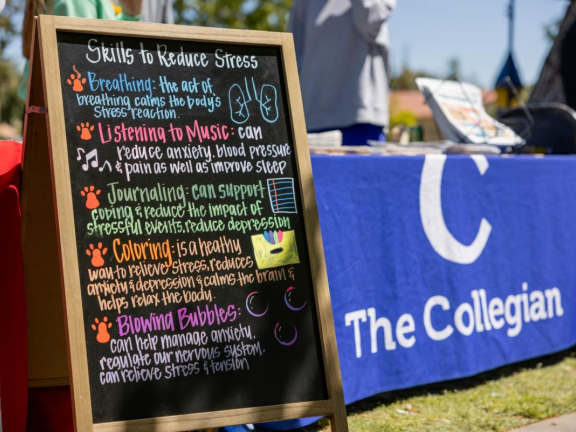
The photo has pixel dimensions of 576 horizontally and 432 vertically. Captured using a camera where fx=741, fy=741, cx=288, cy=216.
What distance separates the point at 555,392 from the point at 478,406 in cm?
53

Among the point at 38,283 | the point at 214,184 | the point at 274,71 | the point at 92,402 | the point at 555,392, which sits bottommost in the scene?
the point at 555,392

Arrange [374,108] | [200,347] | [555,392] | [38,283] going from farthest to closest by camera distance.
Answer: [374,108] < [555,392] < [38,283] < [200,347]

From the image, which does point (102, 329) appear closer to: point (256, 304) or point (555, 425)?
point (256, 304)

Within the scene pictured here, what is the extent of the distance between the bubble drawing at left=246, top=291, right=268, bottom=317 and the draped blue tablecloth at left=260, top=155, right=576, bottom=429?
35.6 inches

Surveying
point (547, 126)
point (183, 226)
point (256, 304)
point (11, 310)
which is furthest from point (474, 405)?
point (547, 126)

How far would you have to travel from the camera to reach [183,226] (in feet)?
8.00

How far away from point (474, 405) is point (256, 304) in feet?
5.69

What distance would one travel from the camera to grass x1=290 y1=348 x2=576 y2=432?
338 centimetres

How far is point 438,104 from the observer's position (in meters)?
4.86

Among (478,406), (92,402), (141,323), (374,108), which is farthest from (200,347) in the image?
(374,108)

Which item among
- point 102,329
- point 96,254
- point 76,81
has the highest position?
point 76,81

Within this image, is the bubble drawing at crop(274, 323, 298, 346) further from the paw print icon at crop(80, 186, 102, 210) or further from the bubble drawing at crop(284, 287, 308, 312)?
the paw print icon at crop(80, 186, 102, 210)

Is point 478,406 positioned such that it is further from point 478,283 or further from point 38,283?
point 38,283

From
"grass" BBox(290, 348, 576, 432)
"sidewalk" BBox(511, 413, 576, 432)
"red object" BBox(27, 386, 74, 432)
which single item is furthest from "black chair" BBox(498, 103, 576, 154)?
"red object" BBox(27, 386, 74, 432)
